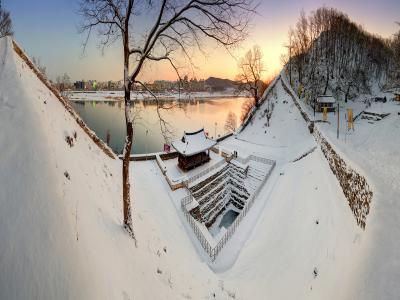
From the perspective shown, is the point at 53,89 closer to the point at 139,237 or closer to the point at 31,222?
the point at 139,237

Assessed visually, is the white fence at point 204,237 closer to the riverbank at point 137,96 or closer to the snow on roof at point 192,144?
the snow on roof at point 192,144

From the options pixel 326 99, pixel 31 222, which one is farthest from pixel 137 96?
pixel 326 99

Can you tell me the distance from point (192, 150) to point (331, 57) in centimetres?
4273

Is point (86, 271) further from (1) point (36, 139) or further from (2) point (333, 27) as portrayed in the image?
(2) point (333, 27)

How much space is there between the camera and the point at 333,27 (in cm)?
4831

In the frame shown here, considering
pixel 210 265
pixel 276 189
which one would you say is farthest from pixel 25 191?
pixel 276 189

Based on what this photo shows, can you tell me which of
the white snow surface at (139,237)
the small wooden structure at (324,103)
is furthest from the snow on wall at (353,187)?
the small wooden structure at (324,103)

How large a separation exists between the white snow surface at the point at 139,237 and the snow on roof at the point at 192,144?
21.5 feet

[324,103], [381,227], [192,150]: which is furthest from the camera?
[324,103]

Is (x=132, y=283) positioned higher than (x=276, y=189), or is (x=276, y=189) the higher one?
(x=132, y=283)

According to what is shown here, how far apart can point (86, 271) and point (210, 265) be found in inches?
323

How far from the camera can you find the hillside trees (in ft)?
150

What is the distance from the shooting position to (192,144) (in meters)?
23.1

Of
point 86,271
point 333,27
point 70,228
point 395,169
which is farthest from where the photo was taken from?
point 333,27
